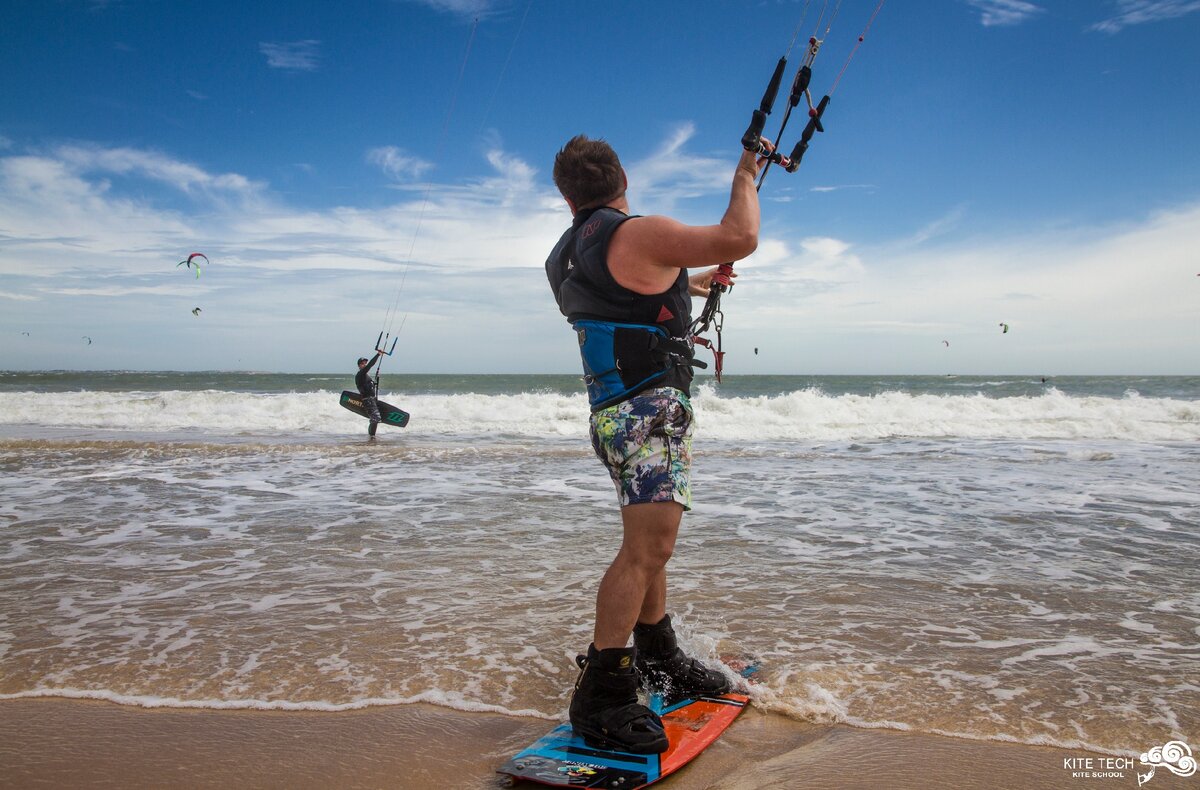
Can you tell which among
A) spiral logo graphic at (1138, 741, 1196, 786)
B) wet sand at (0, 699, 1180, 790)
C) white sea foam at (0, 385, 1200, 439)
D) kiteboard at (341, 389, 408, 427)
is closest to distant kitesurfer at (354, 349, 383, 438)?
kiteboard at (341, 389, 408, 427)

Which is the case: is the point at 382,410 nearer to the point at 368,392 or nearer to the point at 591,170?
the point at 368,392

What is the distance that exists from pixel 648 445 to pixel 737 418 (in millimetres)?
19585

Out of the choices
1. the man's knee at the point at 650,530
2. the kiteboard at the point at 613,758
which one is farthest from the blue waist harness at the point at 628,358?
the kiteboard at the point at 613,758

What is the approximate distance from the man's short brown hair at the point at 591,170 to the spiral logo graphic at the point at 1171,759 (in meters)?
2.61

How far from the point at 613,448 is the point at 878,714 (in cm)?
146

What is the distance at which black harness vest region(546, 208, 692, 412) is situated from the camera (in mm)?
2549

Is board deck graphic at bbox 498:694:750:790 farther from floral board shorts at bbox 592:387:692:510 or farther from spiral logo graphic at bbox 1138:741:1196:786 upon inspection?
spiral logo graphic at bbox 1138:741:1196:786

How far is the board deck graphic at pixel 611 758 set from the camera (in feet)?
7.64

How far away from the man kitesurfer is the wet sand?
0.32 meters

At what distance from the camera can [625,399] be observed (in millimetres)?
2598

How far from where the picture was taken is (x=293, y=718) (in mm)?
2807

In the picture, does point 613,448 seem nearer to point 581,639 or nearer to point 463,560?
point 581,639

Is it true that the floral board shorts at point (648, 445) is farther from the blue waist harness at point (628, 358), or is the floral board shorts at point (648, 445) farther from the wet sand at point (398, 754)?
the wet sand at point (398, 754)

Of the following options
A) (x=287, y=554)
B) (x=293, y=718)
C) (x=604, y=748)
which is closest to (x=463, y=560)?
(x=287, y=554)
